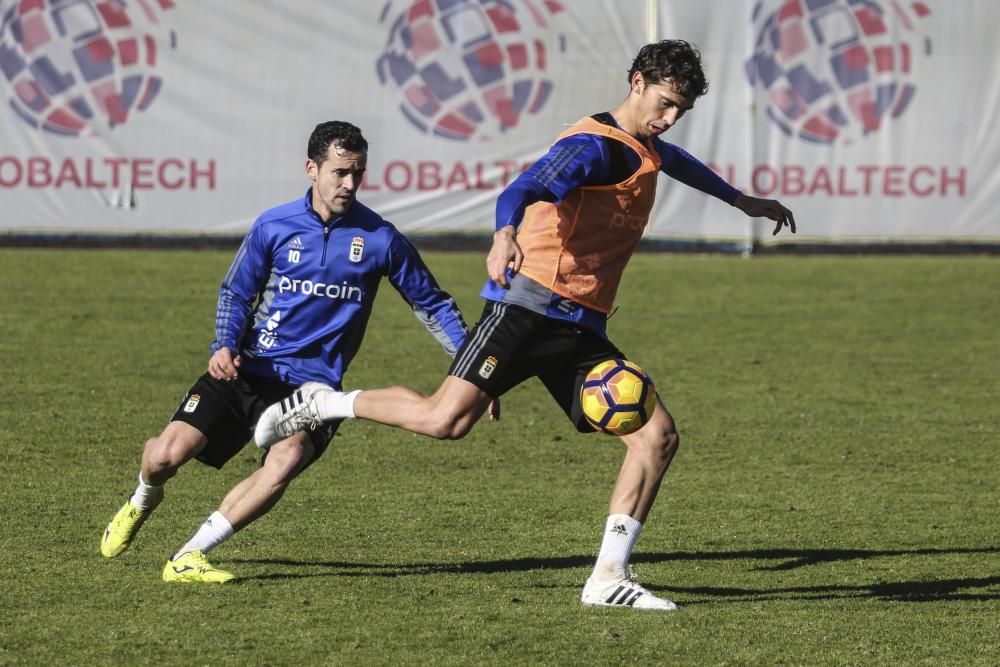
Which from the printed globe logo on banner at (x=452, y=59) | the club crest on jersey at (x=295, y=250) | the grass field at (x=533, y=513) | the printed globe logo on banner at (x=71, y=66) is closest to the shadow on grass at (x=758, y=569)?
the grass field at (x=533, y=513)

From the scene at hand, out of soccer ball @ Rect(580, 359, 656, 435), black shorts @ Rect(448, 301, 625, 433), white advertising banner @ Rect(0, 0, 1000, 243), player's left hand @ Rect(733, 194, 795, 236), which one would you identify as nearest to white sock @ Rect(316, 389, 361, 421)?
black shorts @ Rect(448, 301, 625, 433)

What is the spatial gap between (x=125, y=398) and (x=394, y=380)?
2079 mm

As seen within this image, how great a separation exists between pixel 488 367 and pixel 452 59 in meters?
12.9

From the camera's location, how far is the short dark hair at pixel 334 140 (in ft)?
21.8

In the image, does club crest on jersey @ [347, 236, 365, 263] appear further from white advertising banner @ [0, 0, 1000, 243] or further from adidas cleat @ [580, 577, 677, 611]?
white advertising banner @ [0, 0, 1000, 243]

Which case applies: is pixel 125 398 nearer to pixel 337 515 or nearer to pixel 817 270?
pixel 337 515

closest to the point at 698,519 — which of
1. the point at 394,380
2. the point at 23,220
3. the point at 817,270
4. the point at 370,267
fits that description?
the point at 370,267

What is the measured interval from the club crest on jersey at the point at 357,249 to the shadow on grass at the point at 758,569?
51.8 inches

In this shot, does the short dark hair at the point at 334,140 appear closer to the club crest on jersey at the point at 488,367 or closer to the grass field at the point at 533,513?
the club crest on jersey at the point at 488,367

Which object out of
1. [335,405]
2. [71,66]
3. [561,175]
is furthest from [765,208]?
[71,66]

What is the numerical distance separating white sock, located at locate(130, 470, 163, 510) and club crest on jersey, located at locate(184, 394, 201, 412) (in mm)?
355

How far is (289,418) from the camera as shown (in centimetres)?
655

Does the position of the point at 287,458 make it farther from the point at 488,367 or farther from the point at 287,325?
the point at 488,367

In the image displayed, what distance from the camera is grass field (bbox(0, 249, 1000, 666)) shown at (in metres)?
5.89
